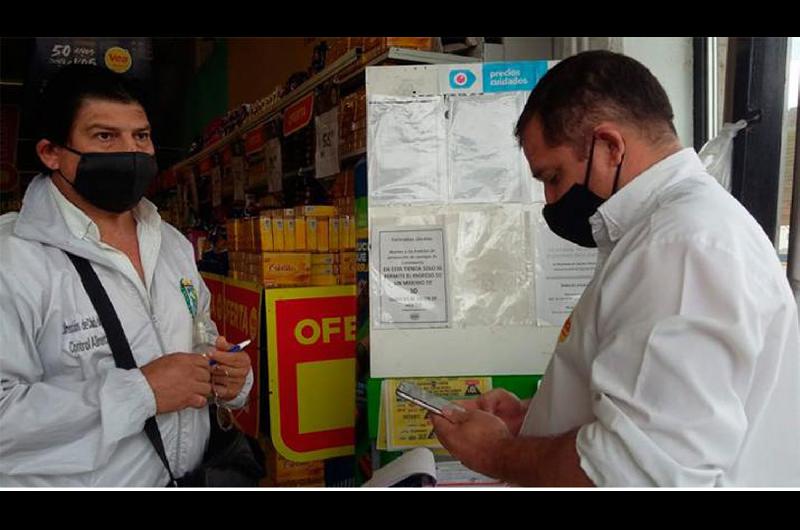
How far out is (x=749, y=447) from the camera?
1.14m

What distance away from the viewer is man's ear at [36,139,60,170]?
1.70 meters

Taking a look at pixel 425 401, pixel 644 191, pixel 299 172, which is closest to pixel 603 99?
pixel 644 191

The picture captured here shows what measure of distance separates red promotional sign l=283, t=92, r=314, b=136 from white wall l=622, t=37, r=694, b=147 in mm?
1823

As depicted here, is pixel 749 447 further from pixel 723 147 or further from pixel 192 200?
pixel 192 200

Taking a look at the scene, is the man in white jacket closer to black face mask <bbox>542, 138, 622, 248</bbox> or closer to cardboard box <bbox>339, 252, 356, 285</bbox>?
black face mask <bbox>542, 138, 622, 248</bbox>

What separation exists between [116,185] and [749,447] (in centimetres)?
162

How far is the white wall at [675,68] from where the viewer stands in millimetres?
2691

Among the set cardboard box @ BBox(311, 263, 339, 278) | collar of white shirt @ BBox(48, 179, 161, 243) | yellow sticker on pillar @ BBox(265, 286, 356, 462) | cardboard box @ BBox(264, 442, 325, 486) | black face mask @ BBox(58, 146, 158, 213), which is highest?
black face mask @ BBox(58, 146, 158, 213)

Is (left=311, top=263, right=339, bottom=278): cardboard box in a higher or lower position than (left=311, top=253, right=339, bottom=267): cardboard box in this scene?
lower

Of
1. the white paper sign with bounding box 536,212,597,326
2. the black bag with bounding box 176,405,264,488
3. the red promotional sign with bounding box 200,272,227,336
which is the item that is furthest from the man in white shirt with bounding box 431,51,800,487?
the red promotional sign with bounding box 200,272,227,336

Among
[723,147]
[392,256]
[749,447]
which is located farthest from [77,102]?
[723,147]

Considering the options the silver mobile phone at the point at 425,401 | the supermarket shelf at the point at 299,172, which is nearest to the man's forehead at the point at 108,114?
the silver mobile phone at the point at 425,401

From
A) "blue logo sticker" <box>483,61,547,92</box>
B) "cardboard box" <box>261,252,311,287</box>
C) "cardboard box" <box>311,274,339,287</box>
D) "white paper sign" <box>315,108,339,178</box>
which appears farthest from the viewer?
"white paper sign" <box>315,108,339,178</box>

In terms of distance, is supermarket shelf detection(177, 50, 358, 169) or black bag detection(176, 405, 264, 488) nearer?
black bag detection(176, 405, 264, 488)
